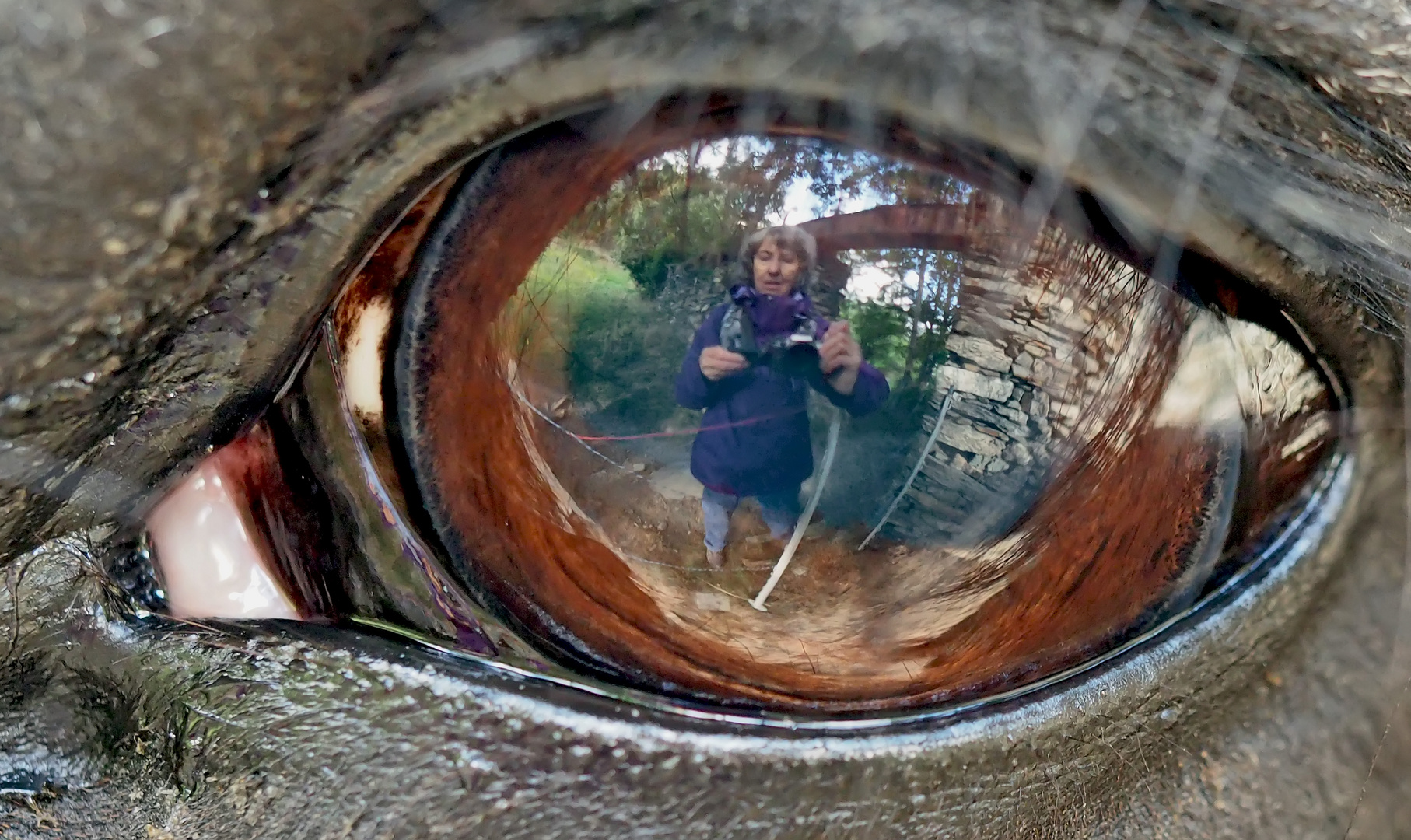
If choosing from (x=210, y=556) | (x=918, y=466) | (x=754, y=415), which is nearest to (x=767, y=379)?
(x=754, y=415)

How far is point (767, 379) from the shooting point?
0.65 meters

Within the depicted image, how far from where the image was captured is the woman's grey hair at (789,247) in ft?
1.96

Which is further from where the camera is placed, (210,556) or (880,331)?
(210,556)

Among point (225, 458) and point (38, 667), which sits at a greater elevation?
point (225, 458)

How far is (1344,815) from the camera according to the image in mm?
686

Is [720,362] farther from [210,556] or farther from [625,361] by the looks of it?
[210,556]

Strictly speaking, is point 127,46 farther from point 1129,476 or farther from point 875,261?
point 1129,476

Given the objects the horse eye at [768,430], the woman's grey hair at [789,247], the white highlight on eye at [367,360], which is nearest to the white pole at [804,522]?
the horse eye at [768,430]

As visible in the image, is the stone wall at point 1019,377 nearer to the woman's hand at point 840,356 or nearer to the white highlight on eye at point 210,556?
the woman's hand at point 840,356

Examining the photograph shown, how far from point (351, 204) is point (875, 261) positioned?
0.34 metres

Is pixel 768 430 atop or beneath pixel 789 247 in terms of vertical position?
beneath

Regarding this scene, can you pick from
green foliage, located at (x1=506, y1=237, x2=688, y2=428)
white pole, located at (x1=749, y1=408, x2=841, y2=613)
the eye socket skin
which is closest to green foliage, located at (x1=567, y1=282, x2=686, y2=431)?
green foliage, located at (x1=506, y1=237, x2=688, y2=428)

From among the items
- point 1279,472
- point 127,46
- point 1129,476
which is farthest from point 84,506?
point 1279,472

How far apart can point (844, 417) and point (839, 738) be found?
25 cm
